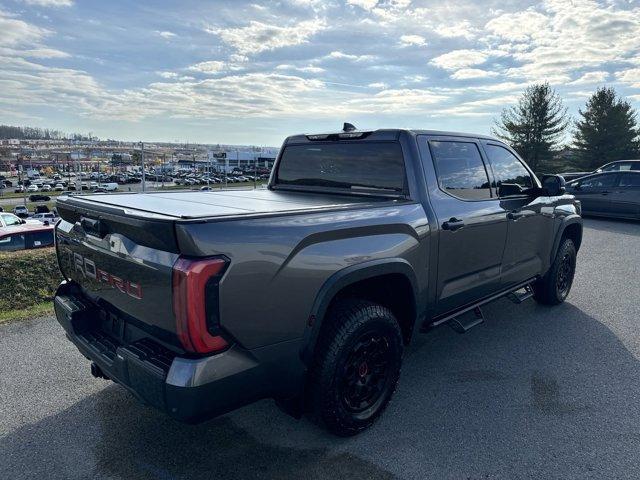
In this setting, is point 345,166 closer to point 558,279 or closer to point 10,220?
point 558,279

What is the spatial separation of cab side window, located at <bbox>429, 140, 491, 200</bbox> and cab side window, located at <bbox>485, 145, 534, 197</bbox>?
197mm

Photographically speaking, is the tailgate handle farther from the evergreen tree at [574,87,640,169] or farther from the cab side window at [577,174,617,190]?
the evergreen tree at [574,87,640,169]

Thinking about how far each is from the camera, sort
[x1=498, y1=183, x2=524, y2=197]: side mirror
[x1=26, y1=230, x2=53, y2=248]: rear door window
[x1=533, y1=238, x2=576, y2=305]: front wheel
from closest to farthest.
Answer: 1. [x1=498, y1=183, x2=524, y2=197]: side mirror
2. [x1=533, y1=238, x2=576, y2=305]: front wheel
3. [x1=26, y1=230, x2=53, y2=248]: rear door window

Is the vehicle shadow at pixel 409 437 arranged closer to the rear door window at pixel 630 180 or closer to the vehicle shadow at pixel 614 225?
the vehicle shadow at pixel 614 225

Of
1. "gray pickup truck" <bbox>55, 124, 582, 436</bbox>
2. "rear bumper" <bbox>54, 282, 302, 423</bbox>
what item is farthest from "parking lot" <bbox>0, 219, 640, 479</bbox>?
"rear bumper" <bbox>54, 282, 302, 423</bbox>

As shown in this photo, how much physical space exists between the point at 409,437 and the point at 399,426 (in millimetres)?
129

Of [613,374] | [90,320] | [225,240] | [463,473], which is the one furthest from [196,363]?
[613,374]

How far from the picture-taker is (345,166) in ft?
12.6

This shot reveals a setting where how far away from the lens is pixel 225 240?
2.05 meters

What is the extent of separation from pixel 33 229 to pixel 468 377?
34.1ft

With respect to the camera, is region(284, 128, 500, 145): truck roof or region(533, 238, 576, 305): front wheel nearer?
region(284, 128, 500, 145): truck roof

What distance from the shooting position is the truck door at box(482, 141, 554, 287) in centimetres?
413

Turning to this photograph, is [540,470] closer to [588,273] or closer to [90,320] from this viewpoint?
[90,320]

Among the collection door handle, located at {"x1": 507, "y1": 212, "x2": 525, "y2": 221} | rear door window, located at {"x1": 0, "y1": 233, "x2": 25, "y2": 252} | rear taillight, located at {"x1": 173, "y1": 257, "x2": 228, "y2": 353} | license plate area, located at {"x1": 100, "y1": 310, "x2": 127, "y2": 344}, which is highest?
door handle, located at {"x1": 507, "y1": 212, "x2": 525, "y2": 221}
